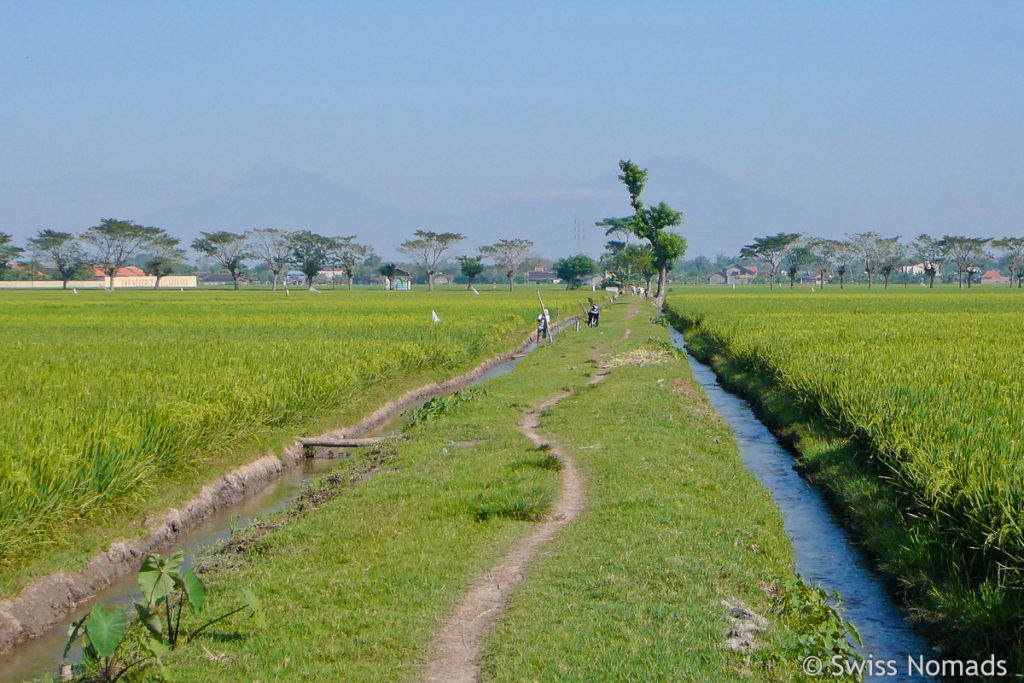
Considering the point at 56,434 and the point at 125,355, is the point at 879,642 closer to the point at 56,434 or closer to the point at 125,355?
the point at 56,434

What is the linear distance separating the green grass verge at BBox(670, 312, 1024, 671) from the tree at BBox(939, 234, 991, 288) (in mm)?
128624

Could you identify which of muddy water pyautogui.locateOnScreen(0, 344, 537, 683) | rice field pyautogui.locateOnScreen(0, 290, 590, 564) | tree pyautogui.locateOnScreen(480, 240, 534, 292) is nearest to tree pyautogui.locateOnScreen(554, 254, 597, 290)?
tree pyautogui.locateOnScreen(480, 240, 534, 292)

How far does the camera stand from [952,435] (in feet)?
32.3

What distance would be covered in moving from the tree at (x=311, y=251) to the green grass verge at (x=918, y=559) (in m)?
130

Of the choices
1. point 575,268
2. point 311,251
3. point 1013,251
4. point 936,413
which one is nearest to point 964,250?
point 1013,251

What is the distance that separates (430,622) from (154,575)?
2007 millimetres

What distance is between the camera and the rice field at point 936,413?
24.5ft

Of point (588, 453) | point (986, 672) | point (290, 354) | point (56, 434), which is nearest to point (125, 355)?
point (290, 354)

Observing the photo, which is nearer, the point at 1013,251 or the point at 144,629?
the point at 144,629

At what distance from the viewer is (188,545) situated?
10508 millimetres

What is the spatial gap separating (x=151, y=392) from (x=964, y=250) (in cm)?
13634

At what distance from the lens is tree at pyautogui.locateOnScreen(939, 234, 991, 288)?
127375mm

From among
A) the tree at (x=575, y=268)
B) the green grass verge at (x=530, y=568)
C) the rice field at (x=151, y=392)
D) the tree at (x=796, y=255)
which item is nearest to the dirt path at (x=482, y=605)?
the green grass verge at (x=530, y=568)

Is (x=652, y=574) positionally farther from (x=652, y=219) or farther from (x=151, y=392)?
(x=652, y=219)
